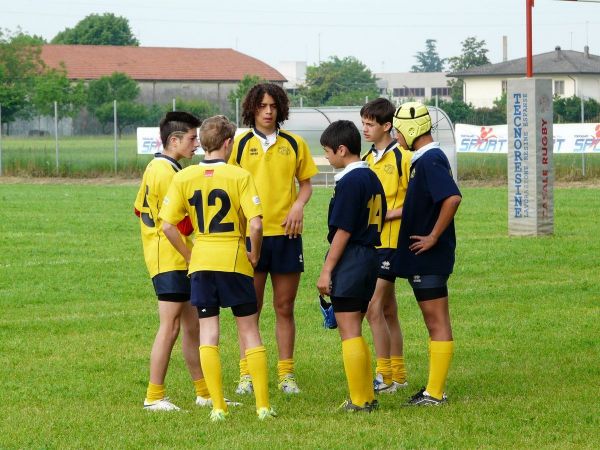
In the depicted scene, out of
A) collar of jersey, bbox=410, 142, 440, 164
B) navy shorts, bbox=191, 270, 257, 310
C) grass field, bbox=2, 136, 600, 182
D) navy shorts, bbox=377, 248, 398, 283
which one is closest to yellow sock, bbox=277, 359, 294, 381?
navy shorts, bbox=377, 248, 398, 283

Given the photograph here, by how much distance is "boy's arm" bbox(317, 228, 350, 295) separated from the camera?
7188mm

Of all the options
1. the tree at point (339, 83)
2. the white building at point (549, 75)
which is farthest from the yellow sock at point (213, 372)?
the white building at point (549, 75)

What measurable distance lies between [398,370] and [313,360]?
106 centimetres

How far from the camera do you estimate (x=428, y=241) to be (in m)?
7.49

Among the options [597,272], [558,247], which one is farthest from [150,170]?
[558,247]

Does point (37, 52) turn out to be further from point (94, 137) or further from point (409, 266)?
point (409, 266)

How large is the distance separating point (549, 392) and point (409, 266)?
1.25 metres

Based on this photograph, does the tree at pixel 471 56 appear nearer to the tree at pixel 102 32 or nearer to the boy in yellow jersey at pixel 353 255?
the tree at pixel 102 32

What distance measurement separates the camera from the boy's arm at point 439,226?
739 centimetres

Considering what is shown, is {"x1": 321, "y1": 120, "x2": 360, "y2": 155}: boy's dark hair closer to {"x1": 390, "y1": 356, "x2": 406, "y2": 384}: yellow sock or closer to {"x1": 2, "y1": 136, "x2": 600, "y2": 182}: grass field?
{"x1": 390, "y1": 356, "x2": 406, "y2": 384}: yellow sock

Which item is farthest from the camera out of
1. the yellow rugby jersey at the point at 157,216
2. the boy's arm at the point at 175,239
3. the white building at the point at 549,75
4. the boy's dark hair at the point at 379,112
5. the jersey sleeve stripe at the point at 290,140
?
the white building at the point at 549,75

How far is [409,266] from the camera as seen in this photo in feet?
25.0

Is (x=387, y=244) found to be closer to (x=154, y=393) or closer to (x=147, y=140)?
(x=154, y=393)

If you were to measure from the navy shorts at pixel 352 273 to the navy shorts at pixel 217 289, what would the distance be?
1.87 ft
